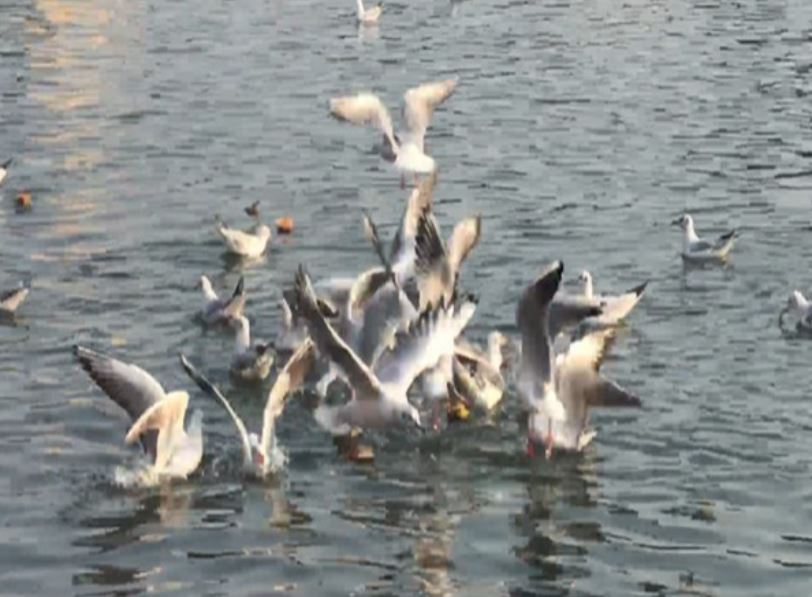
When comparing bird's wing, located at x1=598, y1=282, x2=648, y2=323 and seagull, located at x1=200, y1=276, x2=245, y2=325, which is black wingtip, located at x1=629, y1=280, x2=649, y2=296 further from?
seagull, located at x1=200, y1=276, x2=245, y2=325

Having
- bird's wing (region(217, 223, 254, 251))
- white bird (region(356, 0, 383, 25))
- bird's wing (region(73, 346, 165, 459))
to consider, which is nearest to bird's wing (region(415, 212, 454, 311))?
bird's wing (region(73, 346, 165, 459))

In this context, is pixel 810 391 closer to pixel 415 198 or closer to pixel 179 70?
→ pixel 415 198

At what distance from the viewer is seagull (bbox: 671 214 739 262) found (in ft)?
81.3

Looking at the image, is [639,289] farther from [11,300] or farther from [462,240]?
[11,300]

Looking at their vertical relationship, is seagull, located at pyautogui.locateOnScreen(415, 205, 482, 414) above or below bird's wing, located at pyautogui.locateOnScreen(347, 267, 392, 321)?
above

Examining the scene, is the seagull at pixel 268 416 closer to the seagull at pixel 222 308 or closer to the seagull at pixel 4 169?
the seagull at pixel 222 308

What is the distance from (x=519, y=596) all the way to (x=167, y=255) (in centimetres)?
1173

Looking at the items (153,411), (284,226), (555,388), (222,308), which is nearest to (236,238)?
(284,226)

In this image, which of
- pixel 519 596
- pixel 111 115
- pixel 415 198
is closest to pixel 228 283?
pixel 415 198

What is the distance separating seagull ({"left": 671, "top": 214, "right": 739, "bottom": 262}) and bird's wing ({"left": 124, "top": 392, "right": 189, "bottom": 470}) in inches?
376

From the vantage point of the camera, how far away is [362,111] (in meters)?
28.0

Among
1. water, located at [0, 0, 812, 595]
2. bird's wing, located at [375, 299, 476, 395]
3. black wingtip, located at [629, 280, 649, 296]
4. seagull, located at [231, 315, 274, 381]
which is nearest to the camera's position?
water, located at [0, 0, 812, 595]

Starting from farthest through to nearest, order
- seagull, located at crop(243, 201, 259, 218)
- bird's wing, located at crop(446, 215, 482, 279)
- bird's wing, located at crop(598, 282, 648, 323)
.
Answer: seagull, located at crop(243, 201, 259, 218) → bird's wing, located at crop(598, 282, 648, 323) → bird's wing, located at crop(446, 215, 482, 279)

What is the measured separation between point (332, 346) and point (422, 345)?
1.28 metres
